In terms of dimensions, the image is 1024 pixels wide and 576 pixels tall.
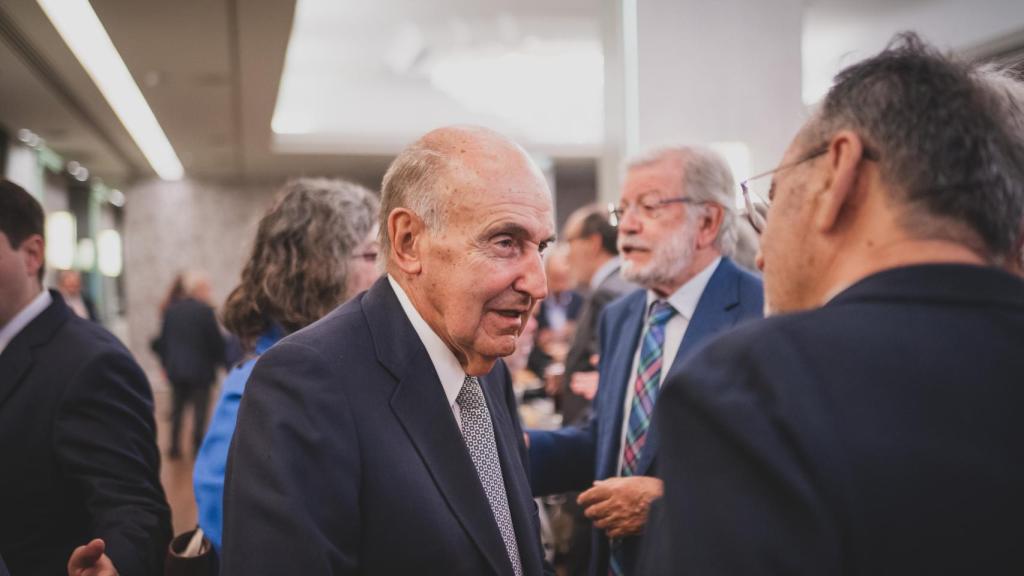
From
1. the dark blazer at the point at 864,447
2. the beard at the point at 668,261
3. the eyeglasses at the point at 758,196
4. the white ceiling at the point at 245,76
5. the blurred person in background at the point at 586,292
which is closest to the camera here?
the dark blazer at the point at 864,447

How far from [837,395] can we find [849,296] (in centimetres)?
13

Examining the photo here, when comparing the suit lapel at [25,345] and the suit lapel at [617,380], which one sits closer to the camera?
the suit lapel at [25,345]

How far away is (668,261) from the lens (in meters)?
2.09

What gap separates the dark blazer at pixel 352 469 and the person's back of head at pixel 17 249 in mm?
1004

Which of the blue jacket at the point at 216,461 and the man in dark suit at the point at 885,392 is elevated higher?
the man in dark suit at the point at 885,392

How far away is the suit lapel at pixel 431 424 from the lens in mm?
1141

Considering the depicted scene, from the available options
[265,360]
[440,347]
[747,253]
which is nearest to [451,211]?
[440,347]

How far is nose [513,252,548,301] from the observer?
1.32m

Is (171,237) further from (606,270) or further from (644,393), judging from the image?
(644,393)

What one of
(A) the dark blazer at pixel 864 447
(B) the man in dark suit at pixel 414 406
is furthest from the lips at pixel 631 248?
(A) the dark blazer at pixel 864 447

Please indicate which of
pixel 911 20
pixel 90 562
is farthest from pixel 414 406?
pixel 911 20

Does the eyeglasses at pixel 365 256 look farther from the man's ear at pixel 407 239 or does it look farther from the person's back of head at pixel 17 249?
the person's back of head at pixel 17 249

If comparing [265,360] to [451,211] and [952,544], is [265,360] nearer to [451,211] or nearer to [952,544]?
[451,211]

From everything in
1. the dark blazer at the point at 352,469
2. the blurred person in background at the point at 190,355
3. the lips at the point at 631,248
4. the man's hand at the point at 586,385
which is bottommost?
the blurred person in background at the point at 190,355
